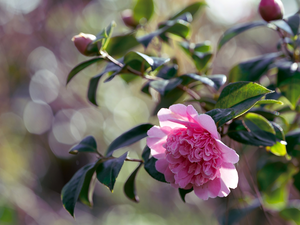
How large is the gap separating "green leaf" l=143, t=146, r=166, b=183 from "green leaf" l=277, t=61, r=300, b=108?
37cm

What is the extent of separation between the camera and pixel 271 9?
25.0 inches

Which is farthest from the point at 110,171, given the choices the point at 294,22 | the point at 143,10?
the point at 143,10

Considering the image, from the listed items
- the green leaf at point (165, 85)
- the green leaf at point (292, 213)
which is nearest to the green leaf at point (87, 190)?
the green leaf at point (165, 85)

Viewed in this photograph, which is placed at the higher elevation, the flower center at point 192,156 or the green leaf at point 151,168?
the flower center at point 192,156

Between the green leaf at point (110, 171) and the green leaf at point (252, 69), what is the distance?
40 centimetres

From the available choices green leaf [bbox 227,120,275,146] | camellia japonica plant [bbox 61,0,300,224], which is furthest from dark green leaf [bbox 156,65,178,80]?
green leaf [bbox 227,120,275,146]

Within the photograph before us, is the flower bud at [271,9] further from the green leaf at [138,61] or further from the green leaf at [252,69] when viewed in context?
the green leaf at [138,61]

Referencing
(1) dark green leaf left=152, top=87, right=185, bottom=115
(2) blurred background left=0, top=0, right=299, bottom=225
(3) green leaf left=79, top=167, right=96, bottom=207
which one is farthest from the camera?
(2) blurred background left=0, top=0, right=299, bottom=225

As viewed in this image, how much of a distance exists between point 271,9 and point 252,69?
0.15 m

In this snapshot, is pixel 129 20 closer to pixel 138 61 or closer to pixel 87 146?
pixel 138 61

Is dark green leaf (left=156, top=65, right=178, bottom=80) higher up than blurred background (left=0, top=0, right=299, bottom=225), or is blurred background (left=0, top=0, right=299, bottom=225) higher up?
dark green leaf (left=156, top=65, right=178, bottom=80)

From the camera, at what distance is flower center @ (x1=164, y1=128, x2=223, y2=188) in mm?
418

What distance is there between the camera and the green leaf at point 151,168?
0.48 meters

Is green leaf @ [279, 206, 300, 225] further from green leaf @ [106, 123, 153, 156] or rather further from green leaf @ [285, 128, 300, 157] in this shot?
green leaf @ [106, 123, 153, 156]
